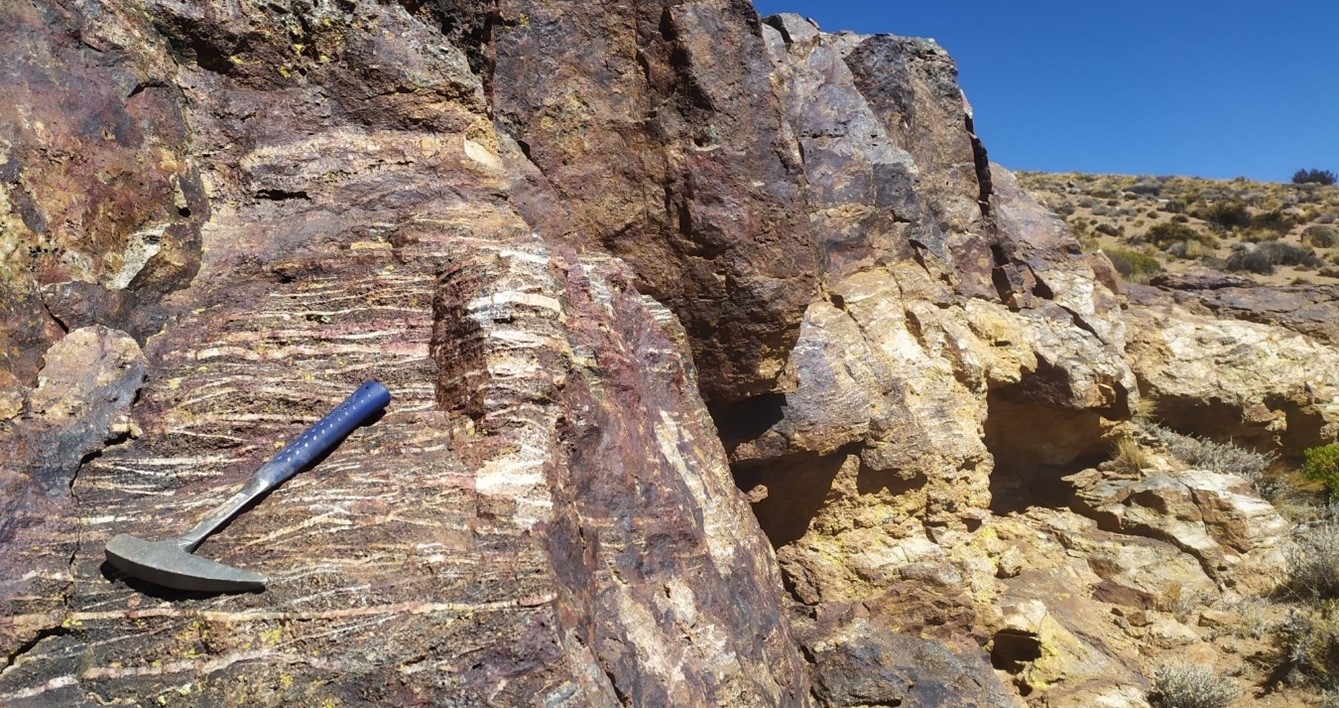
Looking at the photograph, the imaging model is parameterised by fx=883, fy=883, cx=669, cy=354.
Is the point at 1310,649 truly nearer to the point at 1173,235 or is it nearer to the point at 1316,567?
the point at 1316,567

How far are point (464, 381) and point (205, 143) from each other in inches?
63.2

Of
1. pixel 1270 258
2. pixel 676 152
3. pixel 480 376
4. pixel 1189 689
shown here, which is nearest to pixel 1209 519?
pixel 1189 689

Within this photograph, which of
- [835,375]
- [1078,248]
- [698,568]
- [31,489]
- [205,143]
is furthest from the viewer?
[1078,248]

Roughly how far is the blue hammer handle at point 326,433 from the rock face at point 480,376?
0.05 m

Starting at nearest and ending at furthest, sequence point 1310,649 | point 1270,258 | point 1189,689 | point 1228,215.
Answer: point 1189,689 < point 1310,649 < point 1270,258 < point 1228,215

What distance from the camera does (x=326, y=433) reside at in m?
2.72

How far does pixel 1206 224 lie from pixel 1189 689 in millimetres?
22685

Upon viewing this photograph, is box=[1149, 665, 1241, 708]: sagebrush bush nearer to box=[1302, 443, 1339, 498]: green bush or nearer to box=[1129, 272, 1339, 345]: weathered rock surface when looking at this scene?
box=[1302, 443, 1339, 498]: green bush

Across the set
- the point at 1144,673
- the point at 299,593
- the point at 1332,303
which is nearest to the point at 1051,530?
the point at 1144,673

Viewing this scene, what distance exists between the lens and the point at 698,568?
3.30 meters

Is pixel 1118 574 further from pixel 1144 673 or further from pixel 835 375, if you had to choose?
pixel 835 375

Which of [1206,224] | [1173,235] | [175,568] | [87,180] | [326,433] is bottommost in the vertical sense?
[175,568]

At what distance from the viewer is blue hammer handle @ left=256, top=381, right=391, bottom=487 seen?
8.63 ft

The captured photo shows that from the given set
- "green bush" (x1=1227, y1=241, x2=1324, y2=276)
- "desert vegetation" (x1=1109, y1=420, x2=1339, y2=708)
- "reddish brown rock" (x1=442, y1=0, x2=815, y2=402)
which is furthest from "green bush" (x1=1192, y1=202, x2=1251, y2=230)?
"reddish brown rock" (x1=442, y1=0, x2=815, y2=402)
